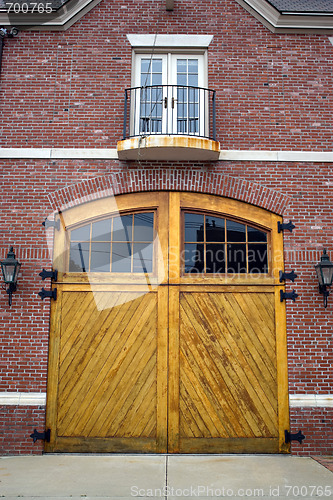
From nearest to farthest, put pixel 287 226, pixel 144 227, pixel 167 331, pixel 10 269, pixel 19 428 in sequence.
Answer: pixel 19 428, pixel 10 269, pixel 167 331, pixel 287 226, pixel 144 227

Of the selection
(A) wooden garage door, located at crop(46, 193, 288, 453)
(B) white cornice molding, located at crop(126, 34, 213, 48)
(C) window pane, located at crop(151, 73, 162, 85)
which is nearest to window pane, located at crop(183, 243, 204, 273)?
(A) wooden garage door, located at crop(46, 193, 288, 453)

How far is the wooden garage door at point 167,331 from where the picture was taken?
716cm

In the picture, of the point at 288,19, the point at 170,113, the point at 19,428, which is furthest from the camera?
the point at 288,19

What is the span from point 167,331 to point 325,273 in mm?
2678

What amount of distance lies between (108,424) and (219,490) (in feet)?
7.49

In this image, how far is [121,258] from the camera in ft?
25.4

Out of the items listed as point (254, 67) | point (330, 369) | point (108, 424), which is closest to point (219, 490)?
point (108, 424)

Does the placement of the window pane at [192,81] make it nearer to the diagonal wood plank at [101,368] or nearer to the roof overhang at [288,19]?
the roof overhang at [288,19]

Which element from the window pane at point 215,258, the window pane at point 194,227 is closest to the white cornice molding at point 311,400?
the window pane at point 215,258

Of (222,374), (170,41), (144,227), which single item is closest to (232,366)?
(222,374)

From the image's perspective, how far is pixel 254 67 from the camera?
8242 millimetres

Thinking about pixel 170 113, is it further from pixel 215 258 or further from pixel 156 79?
pixel 215 258

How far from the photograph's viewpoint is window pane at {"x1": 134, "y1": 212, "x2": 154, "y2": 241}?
7.76m

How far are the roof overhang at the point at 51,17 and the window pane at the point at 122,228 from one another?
365 centimetres
